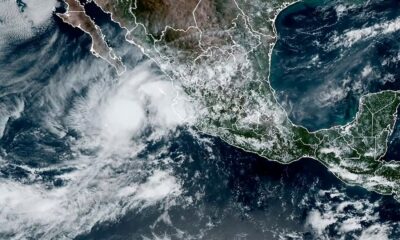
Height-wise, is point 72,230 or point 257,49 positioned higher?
point 257,49

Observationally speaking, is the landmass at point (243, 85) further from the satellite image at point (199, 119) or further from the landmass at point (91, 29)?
the landmass at point (91, 29)

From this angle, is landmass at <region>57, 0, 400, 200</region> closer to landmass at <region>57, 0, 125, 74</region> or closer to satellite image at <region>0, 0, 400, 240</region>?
satellite image at <region>0, 0, 400, 240</region>

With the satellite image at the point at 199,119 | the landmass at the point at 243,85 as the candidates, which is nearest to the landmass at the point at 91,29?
the satellite image at the point at 199,119

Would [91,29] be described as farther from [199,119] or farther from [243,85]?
[243,85]

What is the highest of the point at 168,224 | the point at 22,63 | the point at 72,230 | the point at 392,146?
the point at 392,146

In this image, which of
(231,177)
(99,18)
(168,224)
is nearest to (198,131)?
(231,177)

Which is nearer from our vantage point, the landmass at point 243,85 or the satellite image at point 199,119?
the satellite image at point 199,119

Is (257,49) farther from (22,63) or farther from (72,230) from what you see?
(72,230)
